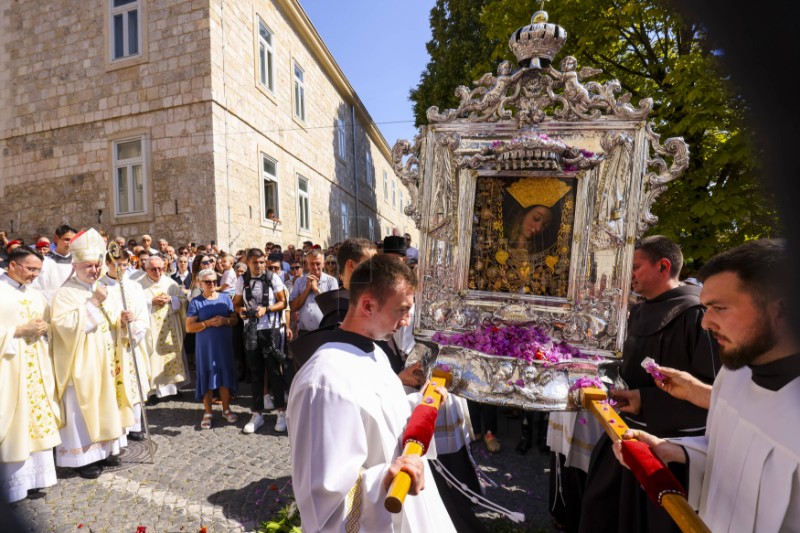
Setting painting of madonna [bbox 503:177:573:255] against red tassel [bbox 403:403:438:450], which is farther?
painting of madonna [bbox 503:177:573:255]

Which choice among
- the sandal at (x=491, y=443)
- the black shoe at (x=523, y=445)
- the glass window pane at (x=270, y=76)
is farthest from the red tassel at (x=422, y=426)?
the glass window pane at (x=270, y=76)

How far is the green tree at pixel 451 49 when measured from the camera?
14.0 meters

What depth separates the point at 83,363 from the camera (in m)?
4.65

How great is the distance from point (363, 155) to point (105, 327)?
11.5 ft

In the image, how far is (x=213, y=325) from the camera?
5797 mm

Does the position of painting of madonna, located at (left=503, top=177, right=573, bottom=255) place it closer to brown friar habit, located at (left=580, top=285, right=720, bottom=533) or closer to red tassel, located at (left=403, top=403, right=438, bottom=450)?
brown friar habit, located at (left=580, top=285, right=720, bottom=533)

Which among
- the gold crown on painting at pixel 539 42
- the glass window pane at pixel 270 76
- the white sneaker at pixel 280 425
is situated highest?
the glass window pane at pixel 270 76

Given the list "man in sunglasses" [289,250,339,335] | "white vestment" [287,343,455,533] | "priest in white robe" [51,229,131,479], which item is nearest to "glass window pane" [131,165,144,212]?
"priest in white robe" [51,229,131,479]

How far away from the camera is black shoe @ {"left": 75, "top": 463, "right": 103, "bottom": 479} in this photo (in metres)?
4.47

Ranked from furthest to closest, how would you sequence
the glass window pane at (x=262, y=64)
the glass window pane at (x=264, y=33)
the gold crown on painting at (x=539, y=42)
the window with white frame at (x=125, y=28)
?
the window with white frame at (x=125, y=28) < the glass window pane at (x=262, y=64) < the glass window pane at (x=264, y=33) < the gold crown on painting at (x=539, y=42)

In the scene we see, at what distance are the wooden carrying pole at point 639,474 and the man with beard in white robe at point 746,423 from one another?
0.08 m

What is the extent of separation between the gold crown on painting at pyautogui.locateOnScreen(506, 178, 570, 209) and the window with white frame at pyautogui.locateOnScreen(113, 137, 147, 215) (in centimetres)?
1030

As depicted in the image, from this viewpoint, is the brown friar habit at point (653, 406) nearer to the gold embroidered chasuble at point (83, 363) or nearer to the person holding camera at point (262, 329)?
the person holding camera at point (262, 329)

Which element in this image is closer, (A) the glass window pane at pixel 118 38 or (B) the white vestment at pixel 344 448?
(B) the white vestment at pixel 344 448
